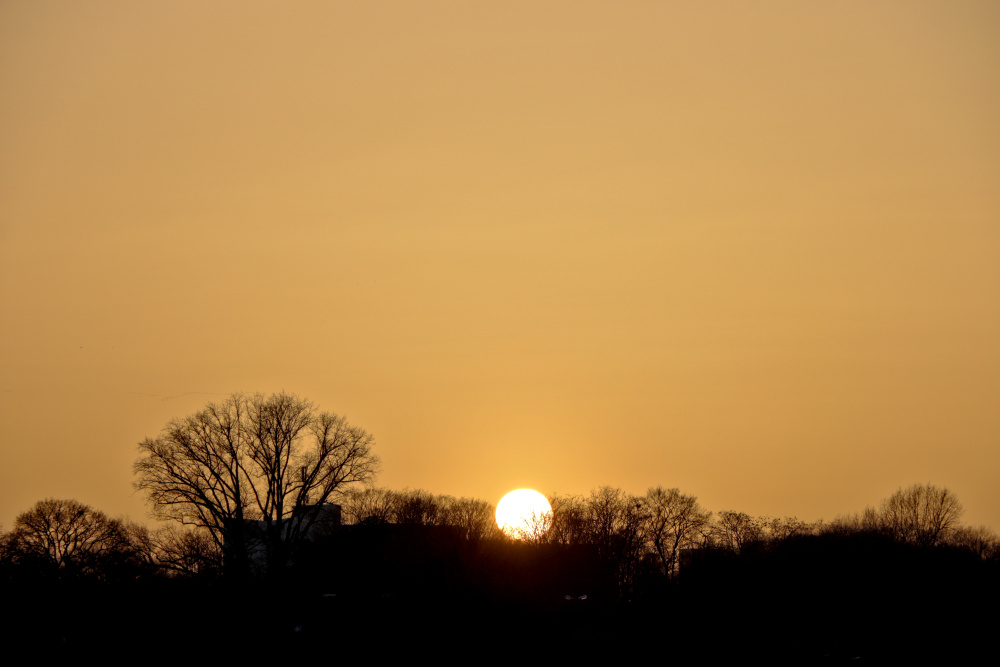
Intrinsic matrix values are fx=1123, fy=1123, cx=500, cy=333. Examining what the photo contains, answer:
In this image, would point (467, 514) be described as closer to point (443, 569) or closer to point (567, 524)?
point (567, 524)

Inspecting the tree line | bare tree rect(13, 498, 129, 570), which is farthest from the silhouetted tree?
bare tree rect(13, 498, 129, 570)

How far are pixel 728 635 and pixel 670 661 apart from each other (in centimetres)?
906

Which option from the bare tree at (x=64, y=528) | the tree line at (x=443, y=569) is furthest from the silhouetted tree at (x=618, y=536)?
the bare tree at (x=64, y=528)

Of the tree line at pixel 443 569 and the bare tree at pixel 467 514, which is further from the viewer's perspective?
the bare tree at pixel 467 514

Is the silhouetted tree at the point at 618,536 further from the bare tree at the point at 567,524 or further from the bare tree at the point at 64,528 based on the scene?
the bare tree at the point at 64,528

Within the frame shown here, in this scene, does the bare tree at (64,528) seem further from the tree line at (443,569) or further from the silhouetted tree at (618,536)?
the silhouetted tree at (618,536)

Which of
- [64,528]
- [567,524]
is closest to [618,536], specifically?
[567,524]

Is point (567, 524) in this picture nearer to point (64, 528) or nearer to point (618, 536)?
point (618, 536)

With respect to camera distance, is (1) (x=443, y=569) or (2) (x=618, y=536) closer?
(1) (x=443, y=569)

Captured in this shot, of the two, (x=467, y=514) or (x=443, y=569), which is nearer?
(x=443, y=569)

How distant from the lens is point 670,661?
61562 millimetres

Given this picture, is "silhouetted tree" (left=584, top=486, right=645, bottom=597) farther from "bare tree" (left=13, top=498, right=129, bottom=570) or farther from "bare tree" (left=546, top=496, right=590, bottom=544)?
"bare tree" (left=13, top=498, right=129, bottom=570)

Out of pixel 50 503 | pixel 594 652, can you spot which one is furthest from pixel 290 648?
pixel 50 503

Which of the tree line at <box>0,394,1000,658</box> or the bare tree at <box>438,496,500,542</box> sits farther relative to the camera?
the bare tree at <box>438,496,500,542</box>
